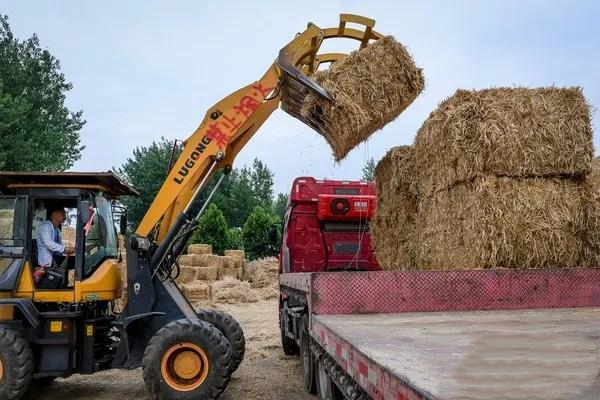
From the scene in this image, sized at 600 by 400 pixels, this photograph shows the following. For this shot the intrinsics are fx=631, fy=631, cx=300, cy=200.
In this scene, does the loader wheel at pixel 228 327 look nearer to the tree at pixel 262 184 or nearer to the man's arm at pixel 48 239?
the man's arm at pixel 48 239

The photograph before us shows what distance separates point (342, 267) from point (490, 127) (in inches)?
148

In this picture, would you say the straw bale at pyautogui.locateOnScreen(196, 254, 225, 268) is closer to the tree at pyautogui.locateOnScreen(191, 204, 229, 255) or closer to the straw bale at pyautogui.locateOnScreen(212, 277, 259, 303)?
the straw bale at pyautogui.locateOnScreen(212, 277, 259, 303)

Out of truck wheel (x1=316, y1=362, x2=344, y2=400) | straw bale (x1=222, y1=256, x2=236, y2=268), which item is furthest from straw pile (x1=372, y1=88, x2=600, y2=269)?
straw bale (x1=222, y1=256, x2=236, y2=268)

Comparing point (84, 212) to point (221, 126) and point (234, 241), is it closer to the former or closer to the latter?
point (221, 126)

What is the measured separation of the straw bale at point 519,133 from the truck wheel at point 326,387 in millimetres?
2199

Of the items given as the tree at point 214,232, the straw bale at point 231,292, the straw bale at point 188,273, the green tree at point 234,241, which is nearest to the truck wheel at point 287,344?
the straw bale at point 231,292

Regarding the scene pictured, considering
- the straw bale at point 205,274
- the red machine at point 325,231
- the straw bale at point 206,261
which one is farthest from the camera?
the straw bale at point 206,261

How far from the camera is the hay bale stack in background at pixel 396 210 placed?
23.7 ft

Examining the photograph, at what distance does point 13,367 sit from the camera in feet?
19.7

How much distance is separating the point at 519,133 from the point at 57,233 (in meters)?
4.83

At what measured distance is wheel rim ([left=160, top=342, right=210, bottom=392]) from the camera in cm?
616

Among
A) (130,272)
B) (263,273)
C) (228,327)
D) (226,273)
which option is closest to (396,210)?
(228,327)

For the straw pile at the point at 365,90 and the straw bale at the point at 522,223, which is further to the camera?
the straw pile at the point at 365,90

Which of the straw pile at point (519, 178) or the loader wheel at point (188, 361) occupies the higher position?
the straw pile at point (519, 178)
